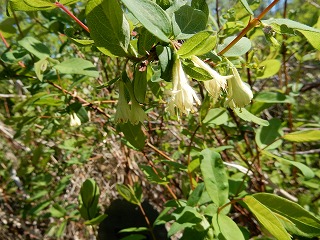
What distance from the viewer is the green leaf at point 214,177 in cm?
74

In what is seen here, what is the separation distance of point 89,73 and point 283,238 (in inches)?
26.0

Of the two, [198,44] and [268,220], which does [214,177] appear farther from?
[198,44]

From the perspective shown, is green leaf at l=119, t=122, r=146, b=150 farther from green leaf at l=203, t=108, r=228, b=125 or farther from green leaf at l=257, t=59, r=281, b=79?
Answer: green leaf at l=257, t=59, r=281, b=79

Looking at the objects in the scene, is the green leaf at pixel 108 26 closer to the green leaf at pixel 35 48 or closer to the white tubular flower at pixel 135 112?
the white tubular flower at pixel 135 112

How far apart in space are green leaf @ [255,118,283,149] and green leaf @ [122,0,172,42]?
0.67 metres

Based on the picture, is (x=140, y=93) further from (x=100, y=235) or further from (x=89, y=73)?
(x=100, y=235)

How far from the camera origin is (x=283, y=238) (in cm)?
57

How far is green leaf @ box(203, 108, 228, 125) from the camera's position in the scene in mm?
894

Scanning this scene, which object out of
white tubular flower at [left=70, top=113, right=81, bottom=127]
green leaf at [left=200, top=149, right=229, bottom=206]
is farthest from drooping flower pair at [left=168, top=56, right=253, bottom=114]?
white tubular flower at [left=70, top=113, right=81, bottom=127]

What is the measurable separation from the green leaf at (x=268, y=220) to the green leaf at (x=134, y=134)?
359 millimetres

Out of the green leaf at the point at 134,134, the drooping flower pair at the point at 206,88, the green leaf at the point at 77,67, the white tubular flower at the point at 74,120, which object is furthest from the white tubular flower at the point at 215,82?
the white tubular flower at the point at 74,120

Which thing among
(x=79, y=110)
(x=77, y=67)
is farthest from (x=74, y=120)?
(x=77, y=67)

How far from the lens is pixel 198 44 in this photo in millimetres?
494

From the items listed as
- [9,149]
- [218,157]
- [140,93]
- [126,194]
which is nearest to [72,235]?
[9,149]
